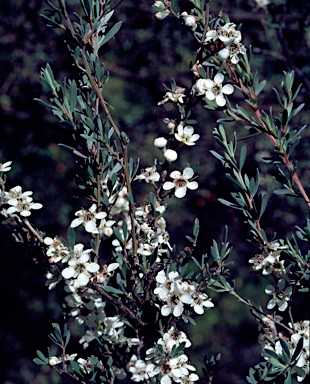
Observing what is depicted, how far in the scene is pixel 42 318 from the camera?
241cm

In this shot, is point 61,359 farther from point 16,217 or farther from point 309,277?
point 309,277

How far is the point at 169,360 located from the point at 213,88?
395 millimetres

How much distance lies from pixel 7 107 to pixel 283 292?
1.63 meters

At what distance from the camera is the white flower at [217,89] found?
803 millimetres

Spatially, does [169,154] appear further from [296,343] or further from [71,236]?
[296,343]

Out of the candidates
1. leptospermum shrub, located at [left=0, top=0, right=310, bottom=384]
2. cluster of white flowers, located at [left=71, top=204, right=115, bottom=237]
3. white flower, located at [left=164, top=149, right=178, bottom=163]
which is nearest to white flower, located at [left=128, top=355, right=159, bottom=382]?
leptospermum shrub, located at [left=0, top=0, right=310, bottom=384]

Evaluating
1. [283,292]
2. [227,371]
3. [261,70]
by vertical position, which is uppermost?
[283,292]

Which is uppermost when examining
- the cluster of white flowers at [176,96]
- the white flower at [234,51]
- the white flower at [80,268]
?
the white flower at [234,51]

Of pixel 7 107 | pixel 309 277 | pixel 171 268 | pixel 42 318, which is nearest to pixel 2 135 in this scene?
pixel 7 107

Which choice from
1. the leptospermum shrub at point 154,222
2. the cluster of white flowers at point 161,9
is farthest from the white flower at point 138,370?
the cluster of white flowers at point 161,9

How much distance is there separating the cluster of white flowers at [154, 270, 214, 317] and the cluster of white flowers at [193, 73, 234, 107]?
263 millimetres

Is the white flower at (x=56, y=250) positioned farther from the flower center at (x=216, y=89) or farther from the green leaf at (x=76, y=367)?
the flower center at (x=216, y=89)

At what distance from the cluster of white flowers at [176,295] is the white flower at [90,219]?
12 centimetres

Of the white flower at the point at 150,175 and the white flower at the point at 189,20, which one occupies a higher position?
the white flower at the point at 189,20
